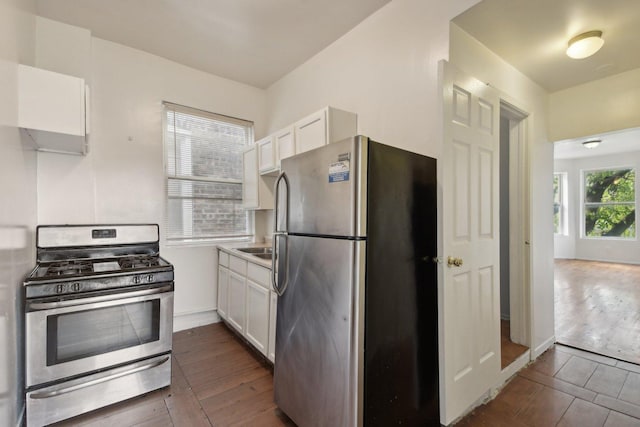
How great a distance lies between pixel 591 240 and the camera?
7.53 metres

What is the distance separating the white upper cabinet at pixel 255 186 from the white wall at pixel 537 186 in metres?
2.24

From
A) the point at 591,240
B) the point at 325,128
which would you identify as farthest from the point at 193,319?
the point at 591,240

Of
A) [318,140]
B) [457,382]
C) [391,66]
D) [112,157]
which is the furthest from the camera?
[112,157]

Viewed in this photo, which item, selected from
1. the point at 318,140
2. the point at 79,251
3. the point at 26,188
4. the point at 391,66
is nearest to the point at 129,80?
the point at 26,188

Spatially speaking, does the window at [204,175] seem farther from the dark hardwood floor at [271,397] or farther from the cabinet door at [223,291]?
the dark hardwood floor at [271,397]

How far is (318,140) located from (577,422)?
8.33 feet

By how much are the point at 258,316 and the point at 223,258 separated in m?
1.04

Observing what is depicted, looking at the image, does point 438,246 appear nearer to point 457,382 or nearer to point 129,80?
point 457,382

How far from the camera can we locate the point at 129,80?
2898 mm

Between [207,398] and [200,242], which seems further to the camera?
[200,242]

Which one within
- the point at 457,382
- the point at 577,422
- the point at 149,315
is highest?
the point at 149,315

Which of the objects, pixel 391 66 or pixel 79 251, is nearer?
pixel 391 66

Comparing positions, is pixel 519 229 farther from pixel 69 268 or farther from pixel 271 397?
pixel 69 268

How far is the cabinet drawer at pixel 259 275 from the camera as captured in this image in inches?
88.2
